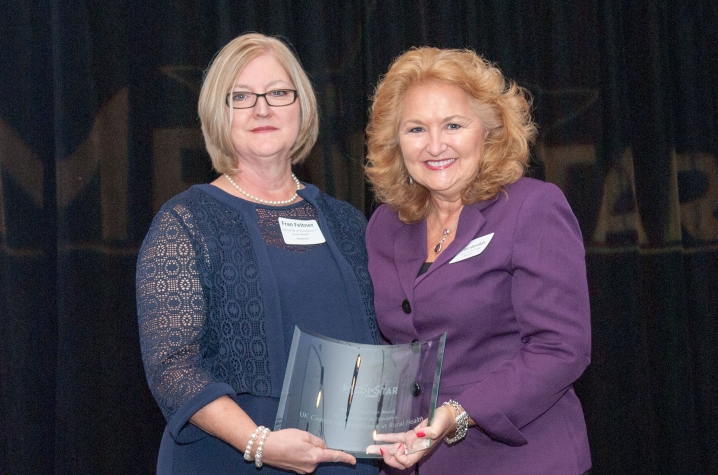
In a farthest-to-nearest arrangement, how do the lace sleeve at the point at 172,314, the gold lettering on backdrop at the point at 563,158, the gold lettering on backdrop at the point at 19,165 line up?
the gold lettering on backdrop at the point at 563,158 < the gold lettering on backdrop at the point at 19,165 < the lace sleeve at the point at 172,314

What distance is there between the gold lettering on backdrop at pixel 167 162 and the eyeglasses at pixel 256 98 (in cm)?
139

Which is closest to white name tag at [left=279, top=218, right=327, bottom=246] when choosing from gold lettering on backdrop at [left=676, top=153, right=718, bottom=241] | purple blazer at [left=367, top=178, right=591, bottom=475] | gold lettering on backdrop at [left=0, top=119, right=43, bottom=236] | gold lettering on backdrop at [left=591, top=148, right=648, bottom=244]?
purple blazer at [left=367, top=178, right=591, bottom=475]

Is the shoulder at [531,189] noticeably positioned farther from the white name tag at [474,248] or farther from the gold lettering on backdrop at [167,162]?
the gold lettering on backdrop at [167,162]

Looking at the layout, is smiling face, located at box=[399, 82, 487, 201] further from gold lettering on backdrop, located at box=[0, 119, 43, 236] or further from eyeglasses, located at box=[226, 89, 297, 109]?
gold lettering on backdrop, located at box=[0, 119, 43, 236]

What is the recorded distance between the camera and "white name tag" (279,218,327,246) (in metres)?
2.11

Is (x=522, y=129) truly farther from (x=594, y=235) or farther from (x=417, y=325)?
(x=594, y=235)

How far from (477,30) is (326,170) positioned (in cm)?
112

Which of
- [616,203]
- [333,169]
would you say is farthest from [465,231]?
[616,203]

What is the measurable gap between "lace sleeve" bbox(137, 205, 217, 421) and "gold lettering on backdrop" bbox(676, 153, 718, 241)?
3.19 meters

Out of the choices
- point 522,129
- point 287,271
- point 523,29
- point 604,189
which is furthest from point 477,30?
point 287,271

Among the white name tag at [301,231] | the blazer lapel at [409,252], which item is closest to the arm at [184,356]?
the white name tag at [301,231]

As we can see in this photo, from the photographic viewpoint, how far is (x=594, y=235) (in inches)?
160

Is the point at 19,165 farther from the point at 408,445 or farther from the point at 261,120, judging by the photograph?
the point at 408,445

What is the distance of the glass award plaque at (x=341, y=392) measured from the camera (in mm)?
1682
